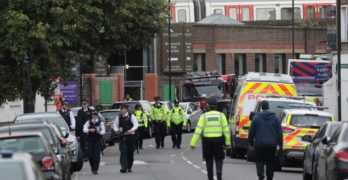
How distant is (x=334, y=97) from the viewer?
5022 centimetres

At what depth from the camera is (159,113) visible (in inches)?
1535

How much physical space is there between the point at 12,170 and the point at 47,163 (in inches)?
249

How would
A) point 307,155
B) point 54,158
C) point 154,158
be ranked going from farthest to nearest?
point 154,158
point 307,155
point 54,158

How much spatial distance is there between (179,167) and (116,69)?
4247 cm

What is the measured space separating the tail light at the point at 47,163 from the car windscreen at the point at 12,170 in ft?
20.1

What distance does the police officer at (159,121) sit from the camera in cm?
3844

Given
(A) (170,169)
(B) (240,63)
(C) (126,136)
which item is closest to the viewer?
(C) (126,136)

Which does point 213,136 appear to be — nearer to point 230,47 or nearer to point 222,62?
point 222,62

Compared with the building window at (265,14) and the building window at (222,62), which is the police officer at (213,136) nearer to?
the building window at (222,62)

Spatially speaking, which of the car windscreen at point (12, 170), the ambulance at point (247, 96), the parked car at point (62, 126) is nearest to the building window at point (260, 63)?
the ambulance at point (247, 96)

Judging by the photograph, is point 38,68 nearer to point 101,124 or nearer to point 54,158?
point 101,124

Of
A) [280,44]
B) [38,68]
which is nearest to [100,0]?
[38,68]

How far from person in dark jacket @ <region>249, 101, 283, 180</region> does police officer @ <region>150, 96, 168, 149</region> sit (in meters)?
18.7

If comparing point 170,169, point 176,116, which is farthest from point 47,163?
point 176,116
